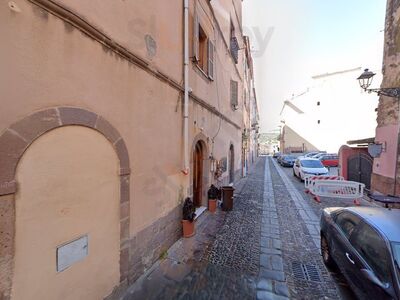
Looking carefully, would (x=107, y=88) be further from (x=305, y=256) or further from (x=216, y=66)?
(x=216, y=66)

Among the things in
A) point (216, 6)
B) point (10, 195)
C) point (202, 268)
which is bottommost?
point (202, 268)

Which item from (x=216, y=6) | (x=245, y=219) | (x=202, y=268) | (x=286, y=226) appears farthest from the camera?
(x=216, y=6)

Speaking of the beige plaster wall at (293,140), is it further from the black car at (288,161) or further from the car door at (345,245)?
the car door at (345,245)

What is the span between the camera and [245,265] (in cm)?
467

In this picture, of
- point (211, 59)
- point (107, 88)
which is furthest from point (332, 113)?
point (107, 88)

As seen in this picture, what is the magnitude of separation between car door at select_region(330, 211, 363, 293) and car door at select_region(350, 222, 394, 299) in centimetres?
8

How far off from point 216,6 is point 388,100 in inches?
322

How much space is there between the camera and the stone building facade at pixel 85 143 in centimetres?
222

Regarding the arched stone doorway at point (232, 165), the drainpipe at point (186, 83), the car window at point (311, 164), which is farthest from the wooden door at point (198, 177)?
the car window at point (311, 164)

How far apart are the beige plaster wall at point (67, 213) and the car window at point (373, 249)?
11.2 ft

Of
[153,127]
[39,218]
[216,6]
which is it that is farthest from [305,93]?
[39,218]

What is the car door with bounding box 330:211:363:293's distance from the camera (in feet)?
10.9

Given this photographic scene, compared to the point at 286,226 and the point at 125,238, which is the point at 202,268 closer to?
the point at 125,238

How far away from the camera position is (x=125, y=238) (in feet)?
12.3
